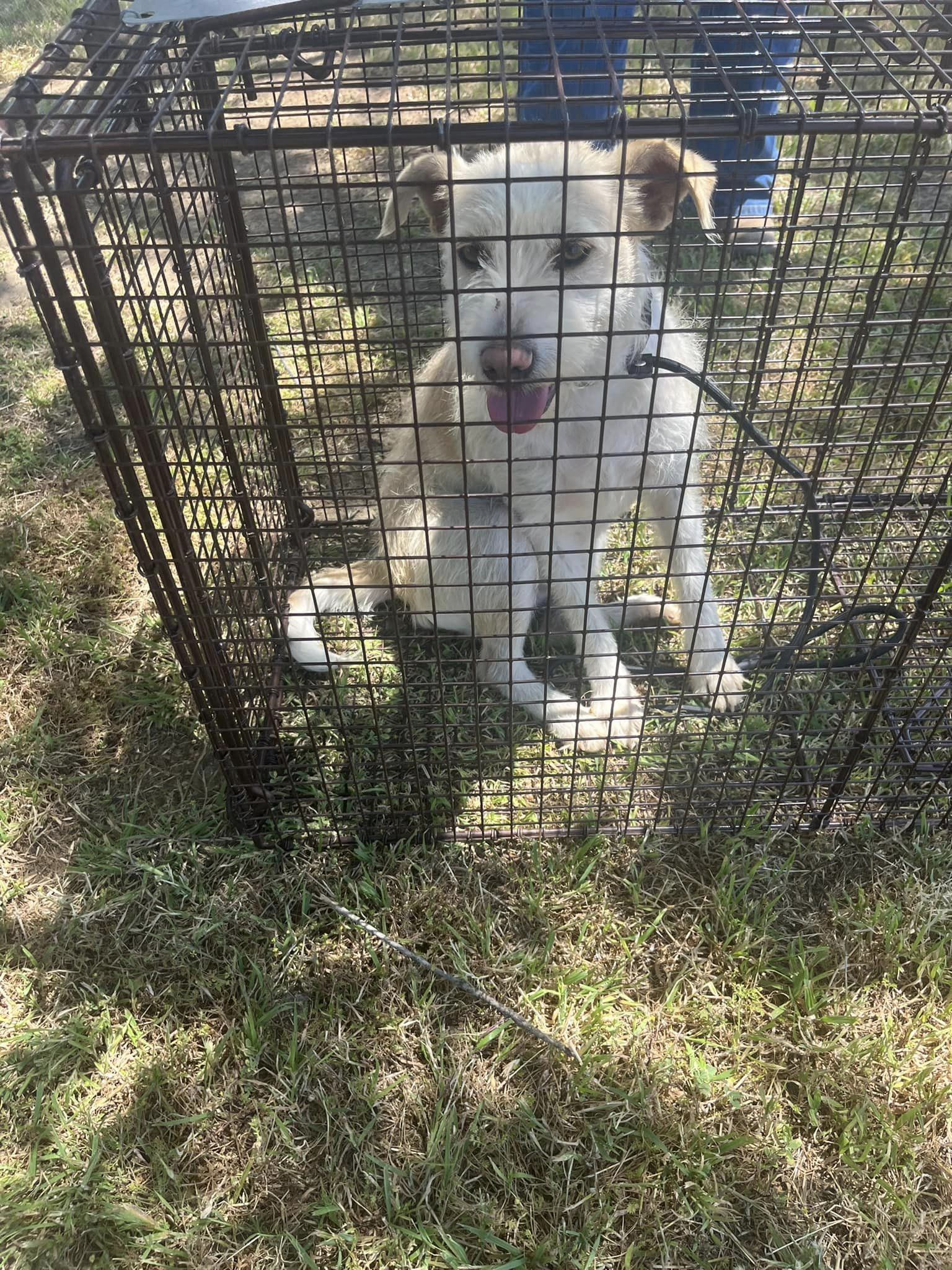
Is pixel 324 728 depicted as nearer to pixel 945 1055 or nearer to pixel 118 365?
pixel 118 365

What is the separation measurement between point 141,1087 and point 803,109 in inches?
92.3

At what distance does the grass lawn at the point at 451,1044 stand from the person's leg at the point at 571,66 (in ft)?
5.73

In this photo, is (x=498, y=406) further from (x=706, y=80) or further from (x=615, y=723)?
(x=706, y=80)

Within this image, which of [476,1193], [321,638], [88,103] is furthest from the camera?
[321,638]

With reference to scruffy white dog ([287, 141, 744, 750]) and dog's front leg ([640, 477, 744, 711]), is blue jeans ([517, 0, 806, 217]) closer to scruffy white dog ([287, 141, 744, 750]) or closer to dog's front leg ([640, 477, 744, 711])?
scruffy white dog ([287, 141, 744, 750])

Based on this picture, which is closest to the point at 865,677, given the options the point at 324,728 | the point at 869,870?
the point at 869,870

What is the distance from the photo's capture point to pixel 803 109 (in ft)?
4.91

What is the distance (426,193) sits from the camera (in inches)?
93.0

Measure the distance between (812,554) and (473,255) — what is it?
1296 mm

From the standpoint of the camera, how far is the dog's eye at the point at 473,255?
2234 millimetres

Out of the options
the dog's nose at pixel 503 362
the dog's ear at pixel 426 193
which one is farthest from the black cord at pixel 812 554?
the dog's ear at pixel 426 193

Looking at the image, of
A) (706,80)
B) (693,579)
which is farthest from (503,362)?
(706,80)

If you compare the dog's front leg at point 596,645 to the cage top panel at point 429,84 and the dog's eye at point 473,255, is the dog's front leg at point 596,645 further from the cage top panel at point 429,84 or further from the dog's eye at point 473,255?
the cage top panel at point 429,84

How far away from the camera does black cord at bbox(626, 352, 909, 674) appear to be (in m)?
1.96
